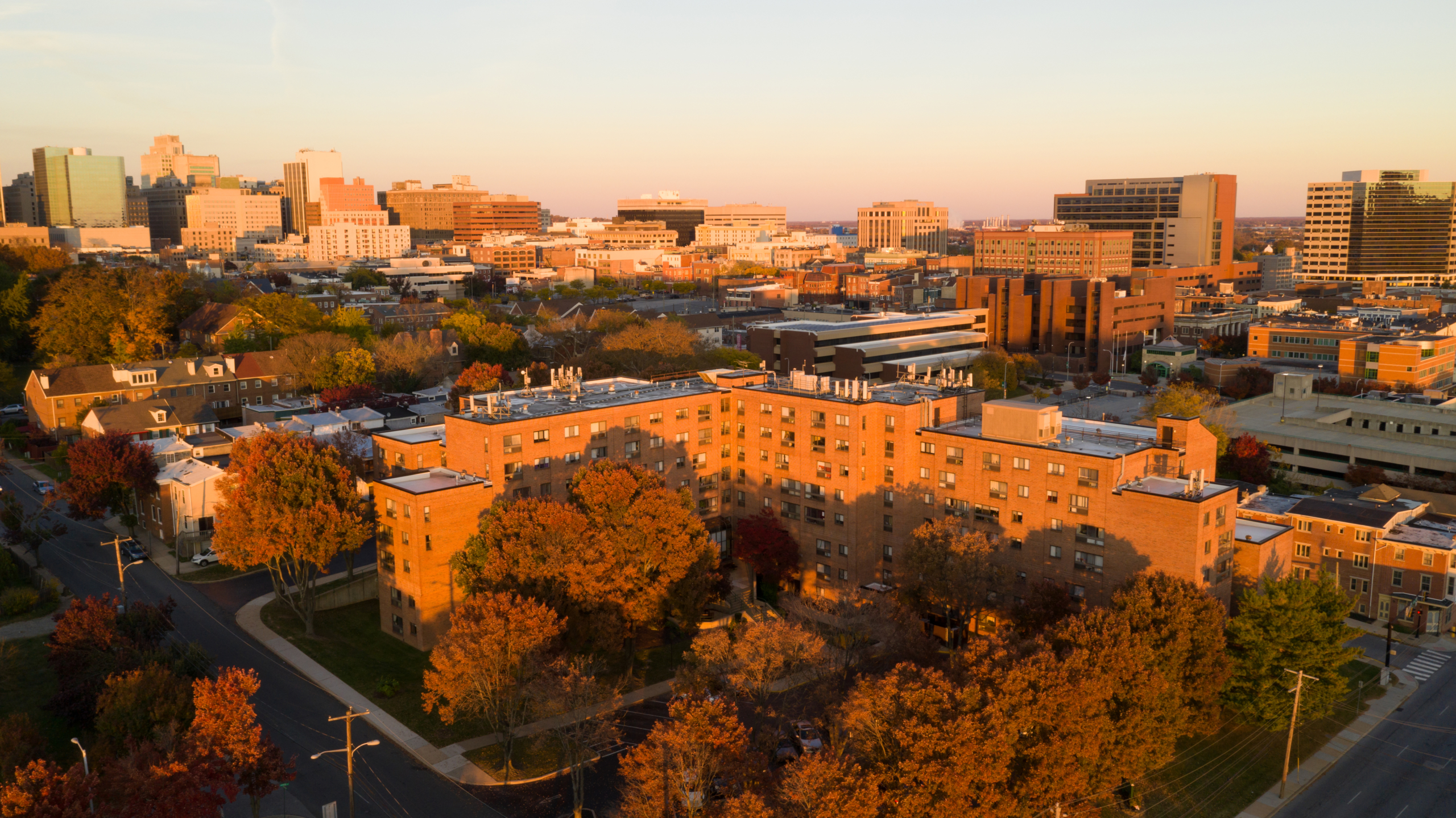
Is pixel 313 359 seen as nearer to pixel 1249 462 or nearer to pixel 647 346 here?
pixel 647 346

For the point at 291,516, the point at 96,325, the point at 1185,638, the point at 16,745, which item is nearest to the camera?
the point at 16,745

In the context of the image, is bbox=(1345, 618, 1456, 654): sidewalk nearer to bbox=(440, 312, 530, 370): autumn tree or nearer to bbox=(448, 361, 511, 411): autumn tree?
bbox=(448, 361, 511, 411): autumn tree

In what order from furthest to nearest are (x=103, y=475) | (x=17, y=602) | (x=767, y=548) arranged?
(x=103, y=475) → (x=767, y=548) → (x=17, y=602)

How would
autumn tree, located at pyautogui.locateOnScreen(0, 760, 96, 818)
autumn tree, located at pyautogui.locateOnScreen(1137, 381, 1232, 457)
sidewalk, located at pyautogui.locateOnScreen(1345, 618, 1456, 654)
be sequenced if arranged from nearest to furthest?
autumn tree, located at pyautogui.locateOnScreen(0, 760, 96, 818), sidewalk, located at pyautogui.locateOnScreen(1345, 618, 1456, 654), autumn tree, located at pyautogui.locateOnScreen(1137, 381, 1232, 457)

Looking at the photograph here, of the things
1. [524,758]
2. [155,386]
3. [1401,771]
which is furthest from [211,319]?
[1401,771]

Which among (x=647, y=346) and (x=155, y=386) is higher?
(x=647, y=346)

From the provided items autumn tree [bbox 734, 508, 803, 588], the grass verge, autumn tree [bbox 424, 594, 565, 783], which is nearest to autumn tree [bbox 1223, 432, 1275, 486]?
autumn tree [bbox 734, 508, 803, 588]

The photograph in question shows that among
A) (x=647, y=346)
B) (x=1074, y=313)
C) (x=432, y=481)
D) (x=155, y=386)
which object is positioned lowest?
(x=432, y=481)
